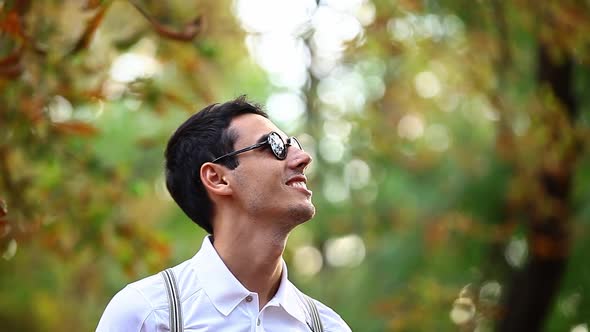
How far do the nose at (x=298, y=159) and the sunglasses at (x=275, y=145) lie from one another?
25mm

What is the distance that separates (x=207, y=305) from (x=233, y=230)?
0.31m

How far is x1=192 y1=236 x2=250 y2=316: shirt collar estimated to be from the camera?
3.32 m

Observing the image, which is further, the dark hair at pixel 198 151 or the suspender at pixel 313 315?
the dark hair at pixel 198 151

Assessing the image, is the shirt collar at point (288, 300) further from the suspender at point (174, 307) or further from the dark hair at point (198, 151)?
the dark hair at point (198, 151)

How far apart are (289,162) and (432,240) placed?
7.07m

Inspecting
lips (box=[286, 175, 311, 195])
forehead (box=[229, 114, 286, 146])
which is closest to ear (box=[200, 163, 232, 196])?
forehead (box=[229, 114, 286, 146])

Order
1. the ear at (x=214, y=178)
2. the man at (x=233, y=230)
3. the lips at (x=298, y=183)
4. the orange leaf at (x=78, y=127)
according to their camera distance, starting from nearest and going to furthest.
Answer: the man at (x=233, y=230) < the lips at (x=298, y=183) < the ear at (x=214, y=178) < the orange leaf at (x=78, y=127)

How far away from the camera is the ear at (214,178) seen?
3607mm

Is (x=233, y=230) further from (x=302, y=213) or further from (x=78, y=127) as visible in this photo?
(x=78, y=127)

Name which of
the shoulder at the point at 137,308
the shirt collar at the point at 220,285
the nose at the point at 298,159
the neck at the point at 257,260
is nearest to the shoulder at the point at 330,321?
the neck at the point at 257,260

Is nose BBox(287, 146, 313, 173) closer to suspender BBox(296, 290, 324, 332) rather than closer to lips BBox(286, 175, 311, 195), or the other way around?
lips BBox(286, 175, 311, 195)

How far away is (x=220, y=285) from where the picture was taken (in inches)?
132

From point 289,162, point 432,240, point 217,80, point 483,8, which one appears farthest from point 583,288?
point 289,162

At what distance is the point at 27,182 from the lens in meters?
5.98
